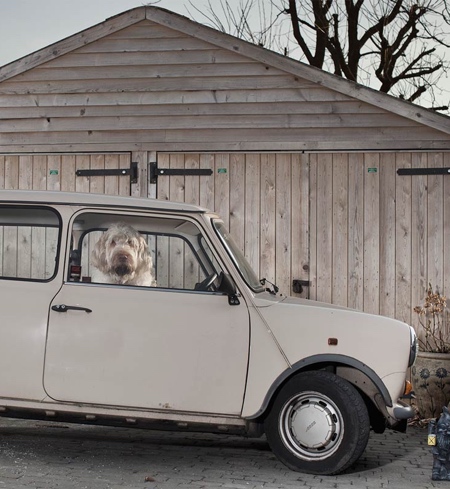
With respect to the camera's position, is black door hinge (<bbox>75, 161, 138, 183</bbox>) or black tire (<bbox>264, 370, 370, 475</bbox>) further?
black door hinge (<bbox>75, 161, 138, 183</bbox>)

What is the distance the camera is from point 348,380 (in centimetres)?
667

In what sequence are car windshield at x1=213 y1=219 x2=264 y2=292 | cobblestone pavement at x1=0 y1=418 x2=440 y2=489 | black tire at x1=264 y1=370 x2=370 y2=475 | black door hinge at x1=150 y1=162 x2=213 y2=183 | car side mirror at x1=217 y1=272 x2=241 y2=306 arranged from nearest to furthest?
cobblestone pavement at x1=0 y1=418 x2=440 y2=489, black tire at x1=264 y1=370 x2=370 y2=475, car side mirror at x1=217 y1=272 x2=241 y2=306, car windshield at x1=213 y1=219 x2=264 y2=292, black door hinge at x1=150 y1=162 x2=213 y2=183

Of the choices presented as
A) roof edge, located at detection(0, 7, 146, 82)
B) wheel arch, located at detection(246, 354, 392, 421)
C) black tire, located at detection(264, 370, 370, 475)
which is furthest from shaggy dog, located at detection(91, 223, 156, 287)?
roof edge, located at detection(0, 7, 146, 82)

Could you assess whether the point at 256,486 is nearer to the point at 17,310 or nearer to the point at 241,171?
the point at 17,310

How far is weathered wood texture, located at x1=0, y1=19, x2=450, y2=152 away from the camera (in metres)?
10.2

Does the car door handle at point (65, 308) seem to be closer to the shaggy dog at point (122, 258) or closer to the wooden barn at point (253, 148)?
the shaggy dog at point (122, 258)

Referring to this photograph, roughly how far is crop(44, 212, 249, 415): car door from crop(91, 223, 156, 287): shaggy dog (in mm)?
174

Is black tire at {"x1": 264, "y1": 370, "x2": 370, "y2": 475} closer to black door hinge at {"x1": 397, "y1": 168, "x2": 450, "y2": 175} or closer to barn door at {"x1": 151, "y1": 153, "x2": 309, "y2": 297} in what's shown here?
barn door at {"x1": 151, "y1": 153, "x2": 309, "y2": 297}

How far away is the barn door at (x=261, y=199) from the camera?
1022cm

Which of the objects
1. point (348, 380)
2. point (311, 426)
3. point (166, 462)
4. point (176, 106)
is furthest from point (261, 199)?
point (311, 426)

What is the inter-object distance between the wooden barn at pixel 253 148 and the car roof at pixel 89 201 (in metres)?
3.56

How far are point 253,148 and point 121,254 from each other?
12.7 ft

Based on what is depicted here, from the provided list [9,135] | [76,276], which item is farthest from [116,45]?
[76,276]

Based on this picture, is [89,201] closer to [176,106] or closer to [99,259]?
[99,259]
